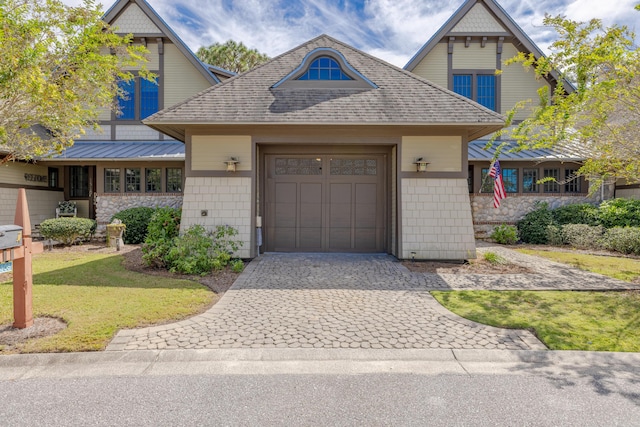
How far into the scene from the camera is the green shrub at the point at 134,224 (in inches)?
438

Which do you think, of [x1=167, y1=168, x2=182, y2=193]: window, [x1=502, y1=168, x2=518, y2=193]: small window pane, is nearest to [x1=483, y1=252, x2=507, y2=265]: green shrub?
[x1=502, y1=168, x2=518, y2=193]: small window pane

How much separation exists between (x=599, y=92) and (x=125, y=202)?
14.1m

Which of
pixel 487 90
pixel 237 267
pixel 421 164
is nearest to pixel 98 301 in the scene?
pixel 237 267

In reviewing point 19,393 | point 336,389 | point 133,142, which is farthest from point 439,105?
point 133,142

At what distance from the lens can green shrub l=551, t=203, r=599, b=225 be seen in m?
11.2

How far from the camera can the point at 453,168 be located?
8367 mm

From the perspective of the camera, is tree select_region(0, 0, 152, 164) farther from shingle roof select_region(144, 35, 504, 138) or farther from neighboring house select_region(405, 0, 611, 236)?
neighboring house select_region(405, 0, 611, 236)

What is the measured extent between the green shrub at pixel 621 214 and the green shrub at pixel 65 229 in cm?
1716

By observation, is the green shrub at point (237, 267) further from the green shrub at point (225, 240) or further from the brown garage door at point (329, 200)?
the brown garage door at point (329, 200)

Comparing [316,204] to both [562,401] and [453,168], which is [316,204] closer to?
[453,168]

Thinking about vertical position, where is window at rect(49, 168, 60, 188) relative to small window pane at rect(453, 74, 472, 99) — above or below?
below

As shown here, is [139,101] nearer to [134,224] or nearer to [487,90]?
[134,224]

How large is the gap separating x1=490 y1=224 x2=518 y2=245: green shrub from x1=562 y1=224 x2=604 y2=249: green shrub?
146cm

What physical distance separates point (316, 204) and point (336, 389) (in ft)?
21.4
